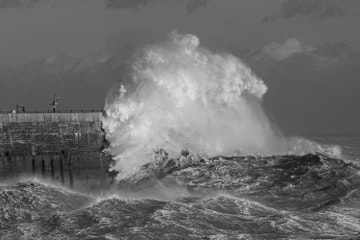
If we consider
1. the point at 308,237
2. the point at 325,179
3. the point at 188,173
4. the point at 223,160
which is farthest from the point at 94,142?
the point at 308,237

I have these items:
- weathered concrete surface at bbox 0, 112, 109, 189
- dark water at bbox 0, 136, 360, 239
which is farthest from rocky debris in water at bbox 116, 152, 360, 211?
weathered concrete surface at bbox 0, 112, 109, 189

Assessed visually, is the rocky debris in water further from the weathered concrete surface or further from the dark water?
the weathered concrete surface

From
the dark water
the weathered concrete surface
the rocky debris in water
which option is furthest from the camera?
the weathered concrete surface

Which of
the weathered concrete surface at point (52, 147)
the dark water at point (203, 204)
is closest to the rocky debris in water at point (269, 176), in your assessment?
the dark water at point (203, 204)

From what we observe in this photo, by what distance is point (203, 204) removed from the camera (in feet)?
104

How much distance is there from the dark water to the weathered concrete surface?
124cm

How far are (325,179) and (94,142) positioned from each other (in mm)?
12487

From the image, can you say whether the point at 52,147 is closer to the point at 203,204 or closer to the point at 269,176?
the point at 269,176

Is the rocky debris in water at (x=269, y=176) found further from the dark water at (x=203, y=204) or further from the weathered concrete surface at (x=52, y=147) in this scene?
the weathered concrete surface at (x=52, y=147)

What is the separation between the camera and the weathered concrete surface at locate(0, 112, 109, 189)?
41.7 m

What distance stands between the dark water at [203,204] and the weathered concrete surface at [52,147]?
1.24 metres

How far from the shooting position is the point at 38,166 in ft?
137

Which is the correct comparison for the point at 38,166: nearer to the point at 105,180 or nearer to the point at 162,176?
the point at 105,180

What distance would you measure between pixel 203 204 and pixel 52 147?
13363 millimetres
